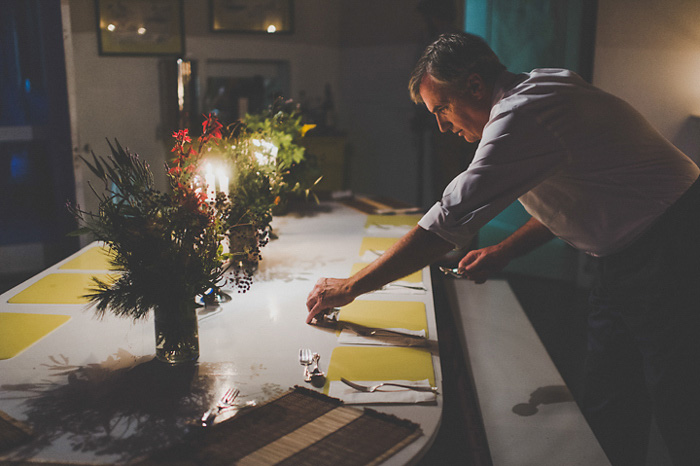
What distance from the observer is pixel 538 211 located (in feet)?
5.23

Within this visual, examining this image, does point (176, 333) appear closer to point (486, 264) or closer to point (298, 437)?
point (298, 437)

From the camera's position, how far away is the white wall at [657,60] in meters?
3.44

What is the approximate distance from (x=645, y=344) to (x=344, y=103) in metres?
4.21

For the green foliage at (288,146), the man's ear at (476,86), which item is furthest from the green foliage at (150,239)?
the green foliage at (288,146)

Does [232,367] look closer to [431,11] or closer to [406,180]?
[431,11]

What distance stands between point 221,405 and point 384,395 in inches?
11.9

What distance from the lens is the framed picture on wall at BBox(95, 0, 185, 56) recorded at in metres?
4.49

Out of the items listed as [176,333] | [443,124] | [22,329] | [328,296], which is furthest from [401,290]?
[22,329]

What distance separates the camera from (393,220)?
2.72m

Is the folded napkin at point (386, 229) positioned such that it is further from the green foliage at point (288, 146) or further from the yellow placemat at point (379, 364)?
the yellow placemat at point (379, 364)

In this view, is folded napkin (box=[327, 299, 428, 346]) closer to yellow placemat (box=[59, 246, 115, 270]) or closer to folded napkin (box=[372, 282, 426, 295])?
folded napkin (box=[372, 282, 426, 295])

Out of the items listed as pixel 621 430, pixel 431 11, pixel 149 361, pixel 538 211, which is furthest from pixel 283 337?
pixel 431 11

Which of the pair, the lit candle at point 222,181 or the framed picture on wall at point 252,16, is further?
the framed picture on wall at point 252,16

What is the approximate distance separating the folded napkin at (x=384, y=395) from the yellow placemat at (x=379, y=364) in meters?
0.03
